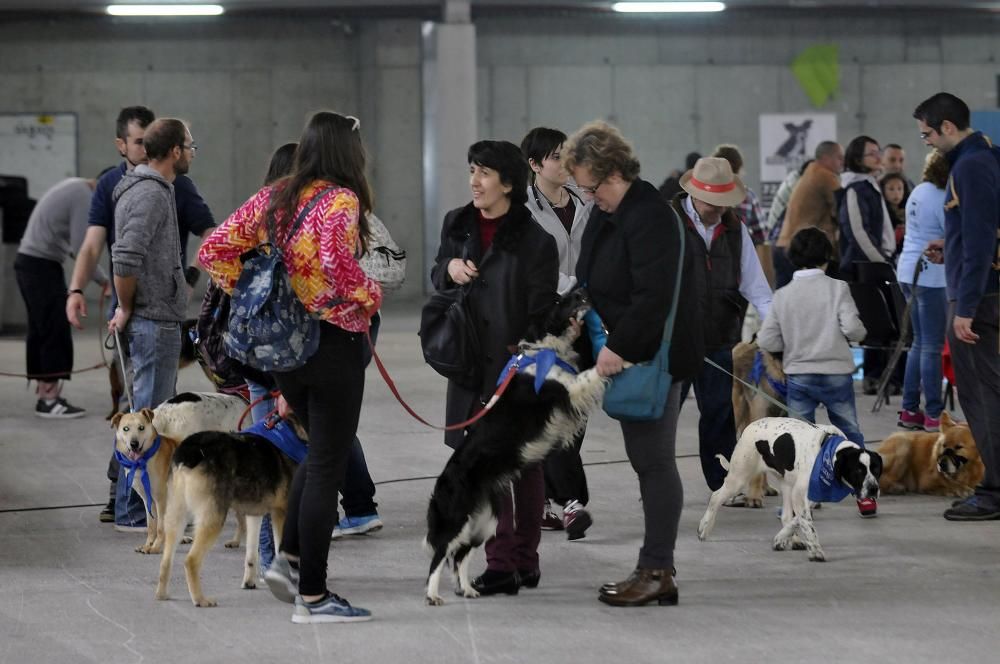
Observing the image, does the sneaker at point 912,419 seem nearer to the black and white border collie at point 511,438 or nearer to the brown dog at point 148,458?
the black and white border collie at point 511,438

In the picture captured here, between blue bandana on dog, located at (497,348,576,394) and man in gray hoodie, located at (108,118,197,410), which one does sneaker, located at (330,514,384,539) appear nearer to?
man in gray hoodie, located at (108,118,197,410)

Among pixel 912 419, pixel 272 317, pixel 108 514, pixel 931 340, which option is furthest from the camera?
pixel 912 419

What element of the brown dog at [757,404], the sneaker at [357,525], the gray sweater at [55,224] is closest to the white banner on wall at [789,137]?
the gray sweater at [55,224]

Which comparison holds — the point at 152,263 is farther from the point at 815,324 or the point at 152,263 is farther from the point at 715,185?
the point at 815,324

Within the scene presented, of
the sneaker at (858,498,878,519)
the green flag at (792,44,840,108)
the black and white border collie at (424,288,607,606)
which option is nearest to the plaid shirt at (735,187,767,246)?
the sneaker at (858,498,878,519)

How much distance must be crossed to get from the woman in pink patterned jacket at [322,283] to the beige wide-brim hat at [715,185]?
217 cm

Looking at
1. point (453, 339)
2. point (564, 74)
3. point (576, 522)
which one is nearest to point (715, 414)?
point (576, 522)

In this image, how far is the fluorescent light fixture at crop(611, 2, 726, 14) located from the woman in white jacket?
37.4 ft

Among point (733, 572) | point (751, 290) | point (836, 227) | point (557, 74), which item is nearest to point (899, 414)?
point (836, 227)

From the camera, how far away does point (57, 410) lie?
9.31 metres

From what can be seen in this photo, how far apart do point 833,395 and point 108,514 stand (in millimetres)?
3252

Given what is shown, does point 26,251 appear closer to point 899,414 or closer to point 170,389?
point 170,389

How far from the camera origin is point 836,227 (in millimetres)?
10188

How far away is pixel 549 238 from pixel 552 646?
146 centimetres
